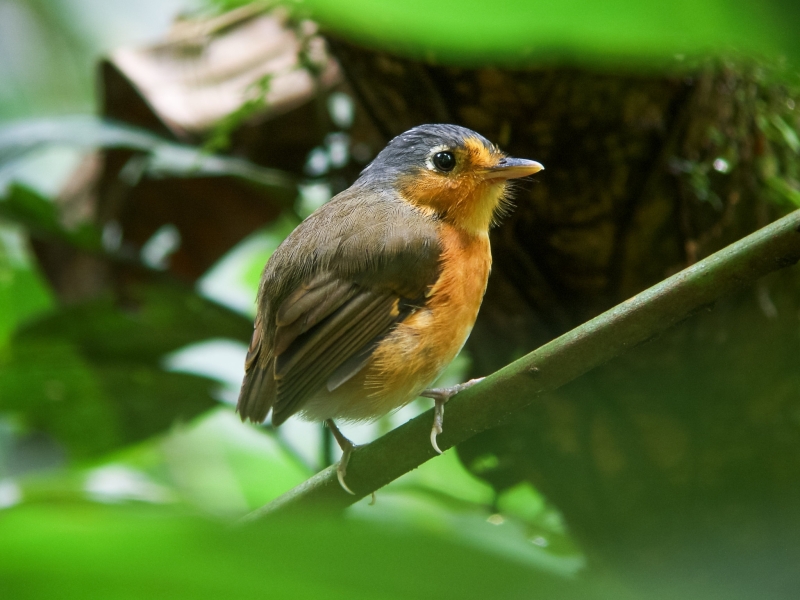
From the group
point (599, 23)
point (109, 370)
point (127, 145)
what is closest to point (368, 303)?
point (127, 145)

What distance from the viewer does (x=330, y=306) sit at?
184 centimetres

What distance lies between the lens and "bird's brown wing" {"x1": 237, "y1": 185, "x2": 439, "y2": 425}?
5.88 feet

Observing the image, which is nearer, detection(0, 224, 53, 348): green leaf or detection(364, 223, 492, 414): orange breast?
detection(364, 223, 492, 414): orange breast

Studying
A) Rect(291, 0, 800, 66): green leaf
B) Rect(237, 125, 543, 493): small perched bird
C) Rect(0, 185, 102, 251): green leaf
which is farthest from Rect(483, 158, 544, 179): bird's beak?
Rect(291, 0, 800, 66): green leaf

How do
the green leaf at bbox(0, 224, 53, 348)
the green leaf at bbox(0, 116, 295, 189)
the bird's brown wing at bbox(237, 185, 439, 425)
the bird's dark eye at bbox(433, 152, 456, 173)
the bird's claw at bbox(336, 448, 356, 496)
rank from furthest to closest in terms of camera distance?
the green leaf at bbox(0, 224, 53, 348) < the green leaf at bbox(0, 116, 295, 189) < the bird's dark eye at bbox(433, 152, 456, 173) < the bird's brown wing at bbox(237, 185, 439, 425) < the bird's claw at bbox(336, 448, 356, 496)

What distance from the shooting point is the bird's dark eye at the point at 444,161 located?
215 centimetres

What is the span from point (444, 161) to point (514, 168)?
26 cm

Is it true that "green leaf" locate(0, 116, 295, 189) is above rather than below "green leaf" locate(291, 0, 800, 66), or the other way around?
below

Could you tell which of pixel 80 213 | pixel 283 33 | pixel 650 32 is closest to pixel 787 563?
pixel 650 32

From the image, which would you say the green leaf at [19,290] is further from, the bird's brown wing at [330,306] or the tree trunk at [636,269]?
the tree trunk at [636,269]

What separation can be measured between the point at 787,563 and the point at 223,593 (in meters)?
1.27

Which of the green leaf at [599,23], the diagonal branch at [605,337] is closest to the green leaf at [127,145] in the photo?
the diagonal branch at [605,337]

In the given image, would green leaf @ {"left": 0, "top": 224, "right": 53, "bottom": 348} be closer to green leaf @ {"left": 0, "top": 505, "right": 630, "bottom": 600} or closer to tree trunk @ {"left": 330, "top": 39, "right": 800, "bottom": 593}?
tree trunk @ {"left": 330, "top": 39, "right": 800, "bottom": 593}

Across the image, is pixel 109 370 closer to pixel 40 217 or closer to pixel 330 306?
pixel 40 217
